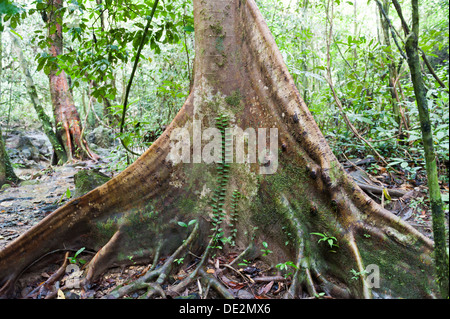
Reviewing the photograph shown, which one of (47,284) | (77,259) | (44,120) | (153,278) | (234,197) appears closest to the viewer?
(153,278)

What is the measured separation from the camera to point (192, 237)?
282 cm

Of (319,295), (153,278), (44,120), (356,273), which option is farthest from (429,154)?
(44,120)

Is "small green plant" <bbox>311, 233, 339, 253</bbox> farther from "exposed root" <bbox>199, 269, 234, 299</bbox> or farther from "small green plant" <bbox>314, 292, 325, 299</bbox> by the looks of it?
"exposed root" <bbox>199, 269, 234, 299</bbox>

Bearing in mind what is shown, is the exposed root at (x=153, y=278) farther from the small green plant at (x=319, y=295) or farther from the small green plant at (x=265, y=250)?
the small green plant at (x=319, y=295)

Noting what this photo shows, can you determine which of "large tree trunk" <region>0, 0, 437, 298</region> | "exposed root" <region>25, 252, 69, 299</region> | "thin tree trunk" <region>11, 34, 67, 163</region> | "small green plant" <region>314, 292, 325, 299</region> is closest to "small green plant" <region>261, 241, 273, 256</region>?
"large tree trunk" <region>0, 0, 437, 298</region>

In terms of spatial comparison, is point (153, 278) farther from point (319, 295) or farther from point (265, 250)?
point (319, 295)

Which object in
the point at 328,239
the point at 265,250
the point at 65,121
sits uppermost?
the point at 65,121

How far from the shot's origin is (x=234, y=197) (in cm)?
288

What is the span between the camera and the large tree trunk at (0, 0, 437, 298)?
7.68 feet

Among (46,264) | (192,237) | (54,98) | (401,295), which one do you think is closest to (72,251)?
(46,264)

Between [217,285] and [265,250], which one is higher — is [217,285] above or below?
below

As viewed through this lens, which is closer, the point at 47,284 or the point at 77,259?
the point at 47,284

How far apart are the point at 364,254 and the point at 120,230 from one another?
225 centimetres
